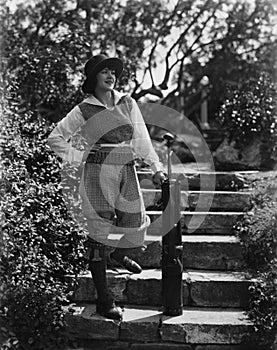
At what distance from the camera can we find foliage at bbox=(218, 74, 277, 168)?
21.1 feet

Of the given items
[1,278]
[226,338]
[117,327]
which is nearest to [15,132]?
[1,278]

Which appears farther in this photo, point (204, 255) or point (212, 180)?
point (212, 180)

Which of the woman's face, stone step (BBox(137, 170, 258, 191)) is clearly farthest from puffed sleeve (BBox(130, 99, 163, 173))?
stone step (BBox(137, 170, 258, 191))

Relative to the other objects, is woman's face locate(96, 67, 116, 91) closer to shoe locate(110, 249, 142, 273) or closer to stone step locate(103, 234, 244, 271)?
shoe locate(110, 249, 142, 273)

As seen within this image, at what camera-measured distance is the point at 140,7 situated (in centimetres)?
764

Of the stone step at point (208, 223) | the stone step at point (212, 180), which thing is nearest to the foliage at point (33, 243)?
the stone step at point (208, 223)

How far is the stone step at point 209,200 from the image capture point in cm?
494

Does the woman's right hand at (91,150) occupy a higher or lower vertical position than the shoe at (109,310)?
higher

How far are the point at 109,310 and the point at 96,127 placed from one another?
1.08 metres

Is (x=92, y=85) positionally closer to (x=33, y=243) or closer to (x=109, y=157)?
(x=109, y=157)

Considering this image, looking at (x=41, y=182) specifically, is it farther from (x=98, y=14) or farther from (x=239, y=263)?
(x=98, y=14)

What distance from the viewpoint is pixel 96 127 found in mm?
3537

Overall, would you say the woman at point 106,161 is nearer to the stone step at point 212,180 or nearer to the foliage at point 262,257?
the foliage at point 262,257

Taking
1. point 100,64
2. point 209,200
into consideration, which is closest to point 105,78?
point 100,64
